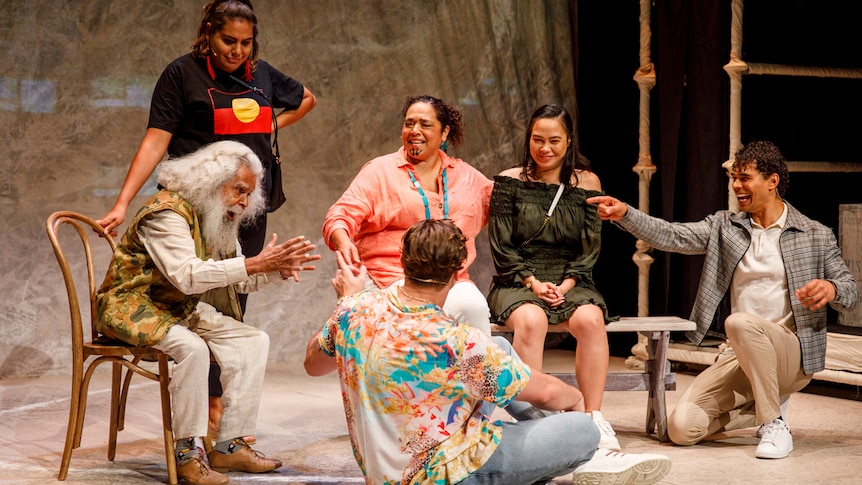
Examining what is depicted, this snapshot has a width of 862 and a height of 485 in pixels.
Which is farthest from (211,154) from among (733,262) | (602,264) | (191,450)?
(602,264)

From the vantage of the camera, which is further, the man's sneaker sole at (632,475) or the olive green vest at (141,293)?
the olive green vest at (141,293)

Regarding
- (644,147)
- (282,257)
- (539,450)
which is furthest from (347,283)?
(644,147)

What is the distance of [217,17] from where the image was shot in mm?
3725

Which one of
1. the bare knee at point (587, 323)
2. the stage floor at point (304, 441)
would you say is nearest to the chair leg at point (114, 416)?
the stage floor at point (304, 441)

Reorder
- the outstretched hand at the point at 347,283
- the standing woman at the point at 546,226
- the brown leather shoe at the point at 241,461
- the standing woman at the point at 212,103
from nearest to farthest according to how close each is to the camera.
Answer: the outstretched hand at the point at 347,283 → the brown leather shoe at the point at 241,461 → the standing woman at the point at 212,103 → the standing woman at the point at 546,226

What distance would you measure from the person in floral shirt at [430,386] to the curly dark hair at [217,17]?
1.56m

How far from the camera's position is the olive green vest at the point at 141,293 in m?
3.28

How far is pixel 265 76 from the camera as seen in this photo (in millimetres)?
4055

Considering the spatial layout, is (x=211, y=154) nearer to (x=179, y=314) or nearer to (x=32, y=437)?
(x=179, y=314)

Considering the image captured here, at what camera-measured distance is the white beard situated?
11.1 ft

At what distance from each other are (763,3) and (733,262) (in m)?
2.22

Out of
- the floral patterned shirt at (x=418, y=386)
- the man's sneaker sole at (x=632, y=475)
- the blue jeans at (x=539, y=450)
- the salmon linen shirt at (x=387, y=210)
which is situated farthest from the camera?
the salmon linen shirt at (x=387, y=210)

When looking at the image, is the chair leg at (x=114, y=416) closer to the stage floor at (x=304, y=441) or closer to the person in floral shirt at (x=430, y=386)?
the stage floor at (x=304, y=441)

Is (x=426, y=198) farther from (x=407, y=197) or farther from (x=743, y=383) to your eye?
(x=743, y=383)
